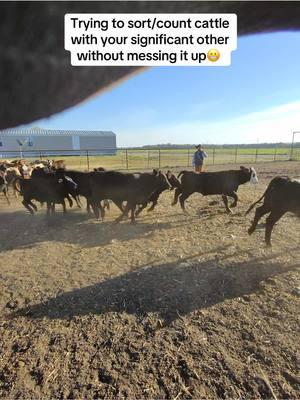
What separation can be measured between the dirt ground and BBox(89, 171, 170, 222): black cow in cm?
162

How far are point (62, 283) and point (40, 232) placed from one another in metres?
3.01

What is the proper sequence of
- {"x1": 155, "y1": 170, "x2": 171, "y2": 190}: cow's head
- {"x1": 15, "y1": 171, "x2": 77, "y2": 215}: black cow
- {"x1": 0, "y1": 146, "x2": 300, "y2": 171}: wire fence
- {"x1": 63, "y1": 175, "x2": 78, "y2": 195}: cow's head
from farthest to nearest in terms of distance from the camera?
{"x1": 0, "y1": 146, "x2": 300, "y2": 171}: wire fence
{"x1": 63, "y1": 175, "x2": 78, "y2": 195}: cow's head
{"x1": 15, "y1": 171, "x2": 77, "y2": 215}: black cow
{"x1": 155, "y1": 170, "x2": 171, "y2": 190}: cow's head

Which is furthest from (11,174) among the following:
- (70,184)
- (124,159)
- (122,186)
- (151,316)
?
(124,159)

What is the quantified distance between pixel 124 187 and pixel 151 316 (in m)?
4.64

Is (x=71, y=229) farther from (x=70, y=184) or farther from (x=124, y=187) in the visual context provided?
(x=70, y=184)

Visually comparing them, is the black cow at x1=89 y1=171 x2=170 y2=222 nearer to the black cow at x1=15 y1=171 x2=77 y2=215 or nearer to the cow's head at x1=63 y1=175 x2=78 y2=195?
the cow's head at x1=63 y1=175 x2=78 y2=195

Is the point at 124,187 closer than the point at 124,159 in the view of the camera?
Yes

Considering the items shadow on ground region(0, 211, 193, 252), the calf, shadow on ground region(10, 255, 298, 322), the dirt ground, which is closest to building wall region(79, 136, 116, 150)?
the calf

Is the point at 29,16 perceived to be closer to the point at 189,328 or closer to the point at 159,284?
the point at 189,328

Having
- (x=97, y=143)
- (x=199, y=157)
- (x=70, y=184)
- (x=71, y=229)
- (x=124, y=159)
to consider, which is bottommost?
(x=124, y=159)

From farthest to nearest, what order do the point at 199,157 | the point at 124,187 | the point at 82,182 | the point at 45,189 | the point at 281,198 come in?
the point at 199,157 < the point at 82,182 < the point at 45,189 < the point at 124,187 < the point at 281,198

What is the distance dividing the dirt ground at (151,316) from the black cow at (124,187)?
162cm

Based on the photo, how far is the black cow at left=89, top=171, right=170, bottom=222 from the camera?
7.48 m

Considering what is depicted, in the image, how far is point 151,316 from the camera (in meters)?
3.28
